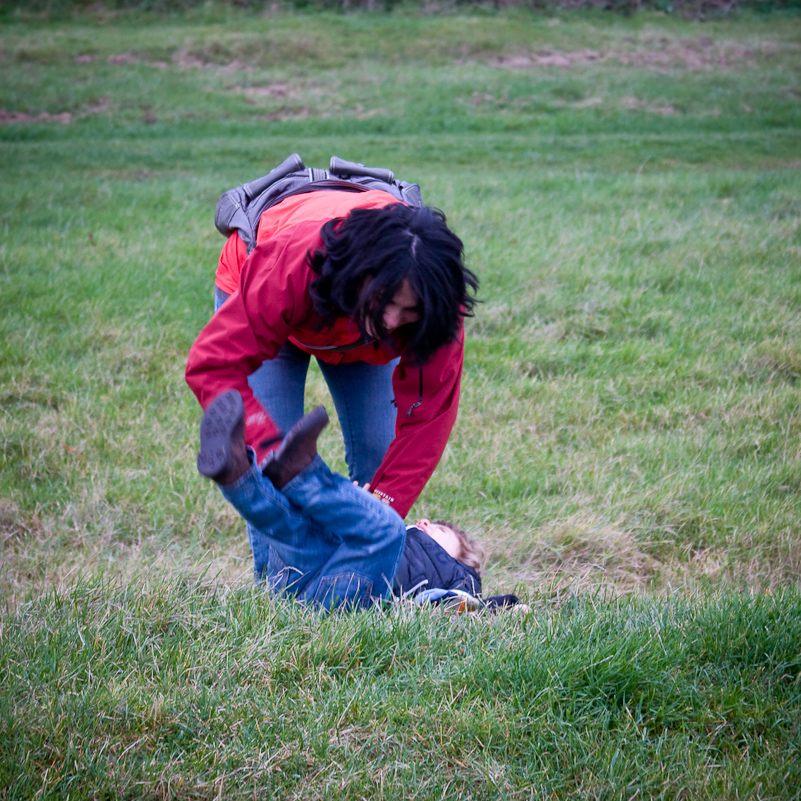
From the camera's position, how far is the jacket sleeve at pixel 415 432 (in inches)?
118

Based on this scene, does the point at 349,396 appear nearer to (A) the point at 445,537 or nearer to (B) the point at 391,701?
(A) the point at 445,537

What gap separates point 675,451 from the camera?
4.72m

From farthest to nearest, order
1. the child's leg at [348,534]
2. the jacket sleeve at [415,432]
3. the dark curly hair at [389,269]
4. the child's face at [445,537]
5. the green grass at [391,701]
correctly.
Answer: the child's face at [445,537]
the jacket sleeve at [415,432]
the child's leg at [348,534]
the dark curly hair at [389,269]
the green grass at [391,701]

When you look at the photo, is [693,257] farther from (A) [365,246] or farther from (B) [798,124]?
(B) [798,124]

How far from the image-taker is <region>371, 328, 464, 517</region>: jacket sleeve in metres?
3.00

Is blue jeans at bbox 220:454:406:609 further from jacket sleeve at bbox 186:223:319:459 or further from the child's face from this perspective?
the child's face

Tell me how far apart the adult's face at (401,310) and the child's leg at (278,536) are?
643 mm

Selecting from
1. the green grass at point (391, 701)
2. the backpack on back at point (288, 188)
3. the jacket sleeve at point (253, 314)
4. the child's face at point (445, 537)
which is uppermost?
the backpack on back at point (288, 188)

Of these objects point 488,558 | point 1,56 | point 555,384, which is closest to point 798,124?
point 555,384

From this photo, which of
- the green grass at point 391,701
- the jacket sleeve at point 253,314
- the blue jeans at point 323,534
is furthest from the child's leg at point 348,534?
the jacket sleeve at point 253,314

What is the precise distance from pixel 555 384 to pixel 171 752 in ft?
13.4

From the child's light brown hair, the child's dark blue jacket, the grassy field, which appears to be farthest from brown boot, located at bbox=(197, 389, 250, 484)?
the child's light brown hair

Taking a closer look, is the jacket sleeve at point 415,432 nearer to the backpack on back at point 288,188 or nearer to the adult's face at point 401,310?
the adult's face at point 401,310

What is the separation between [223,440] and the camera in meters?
2.36
